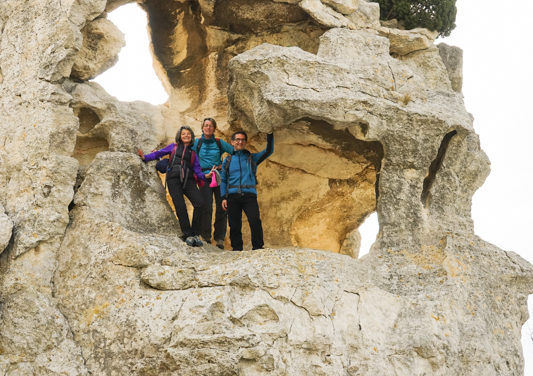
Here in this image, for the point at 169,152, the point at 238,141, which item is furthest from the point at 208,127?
the point at 169,152

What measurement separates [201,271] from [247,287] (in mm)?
587

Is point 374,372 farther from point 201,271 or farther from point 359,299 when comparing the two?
point 201,271

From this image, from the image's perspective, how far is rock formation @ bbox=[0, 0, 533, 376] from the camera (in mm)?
5645

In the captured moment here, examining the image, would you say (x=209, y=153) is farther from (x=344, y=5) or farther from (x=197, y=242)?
(x=344, y=5)

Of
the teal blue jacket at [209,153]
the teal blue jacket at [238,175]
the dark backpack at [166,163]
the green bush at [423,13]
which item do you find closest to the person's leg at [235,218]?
the teal blue jacket at [238,175]

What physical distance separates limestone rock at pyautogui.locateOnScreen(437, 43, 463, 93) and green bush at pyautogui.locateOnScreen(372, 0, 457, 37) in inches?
21.0

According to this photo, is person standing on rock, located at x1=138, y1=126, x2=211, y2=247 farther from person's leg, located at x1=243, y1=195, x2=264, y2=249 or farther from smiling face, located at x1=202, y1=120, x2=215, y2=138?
person's leg, located at x1=243, y1=195, x2=264, y2=249

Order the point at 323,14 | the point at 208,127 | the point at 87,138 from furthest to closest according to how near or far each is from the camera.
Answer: the point at 323,14
the point at 87,138
the point at 208,127

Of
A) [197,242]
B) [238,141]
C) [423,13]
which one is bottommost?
[197,242]

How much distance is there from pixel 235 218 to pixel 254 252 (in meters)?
1.10

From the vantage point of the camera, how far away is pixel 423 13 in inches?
396

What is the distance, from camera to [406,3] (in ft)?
33.0

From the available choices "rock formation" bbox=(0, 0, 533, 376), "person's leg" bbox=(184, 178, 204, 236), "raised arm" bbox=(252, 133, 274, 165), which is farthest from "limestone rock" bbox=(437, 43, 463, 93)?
"person's leg" bbox=(184, 178, 204, 236)

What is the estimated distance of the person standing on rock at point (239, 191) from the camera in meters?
7.20
